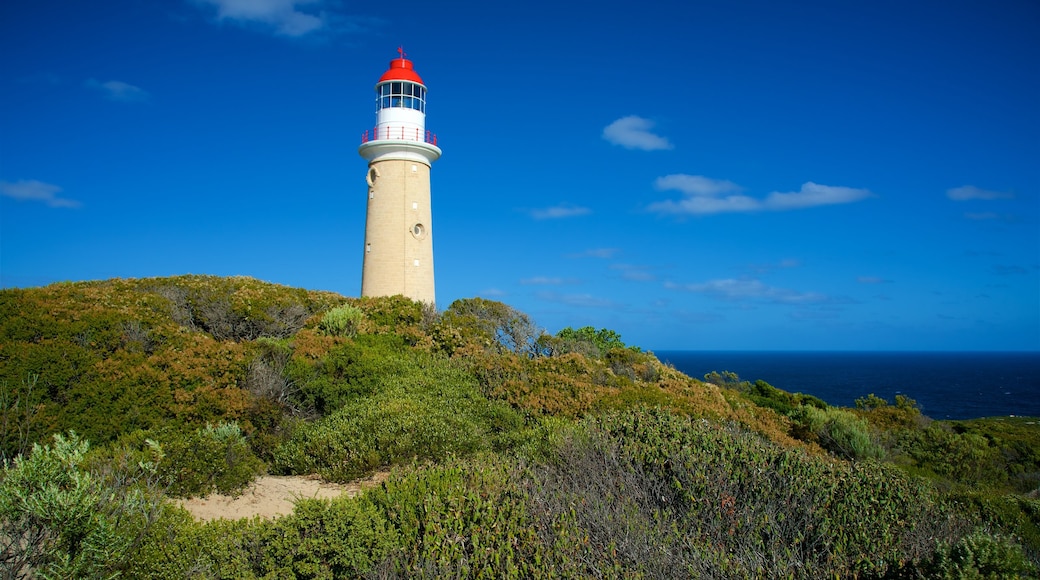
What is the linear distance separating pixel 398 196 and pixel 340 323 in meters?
7.20

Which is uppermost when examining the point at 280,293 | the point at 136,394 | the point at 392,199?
the point at 392,199

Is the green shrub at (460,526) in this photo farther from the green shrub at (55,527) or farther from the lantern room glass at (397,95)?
the lantern room glass at (397,95)

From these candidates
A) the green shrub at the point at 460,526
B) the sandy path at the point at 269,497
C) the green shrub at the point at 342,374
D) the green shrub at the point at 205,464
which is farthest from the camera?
the green shrub at the point at 342,374

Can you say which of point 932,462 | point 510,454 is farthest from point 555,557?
point 932,462

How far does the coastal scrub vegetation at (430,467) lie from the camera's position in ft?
14.7

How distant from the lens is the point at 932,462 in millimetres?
12820

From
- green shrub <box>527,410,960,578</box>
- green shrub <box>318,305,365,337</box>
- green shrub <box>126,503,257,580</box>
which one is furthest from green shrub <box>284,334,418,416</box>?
green shrub <box>126,503,257,580</box>

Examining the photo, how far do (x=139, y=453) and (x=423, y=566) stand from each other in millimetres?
4131

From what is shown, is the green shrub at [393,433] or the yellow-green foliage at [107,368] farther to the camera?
the yellow-green foliage at [107,368]

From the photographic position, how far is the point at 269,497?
23.3 ft

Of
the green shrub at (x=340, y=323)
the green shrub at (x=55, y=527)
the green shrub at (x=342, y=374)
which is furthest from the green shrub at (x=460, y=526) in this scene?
the green shrub at (x=340, y=323)

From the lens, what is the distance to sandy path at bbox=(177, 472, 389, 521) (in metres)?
6.54

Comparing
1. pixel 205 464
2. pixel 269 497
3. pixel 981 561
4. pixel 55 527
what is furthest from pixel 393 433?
pixel 981 561

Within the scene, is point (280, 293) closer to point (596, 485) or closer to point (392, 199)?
point (392, 199)
